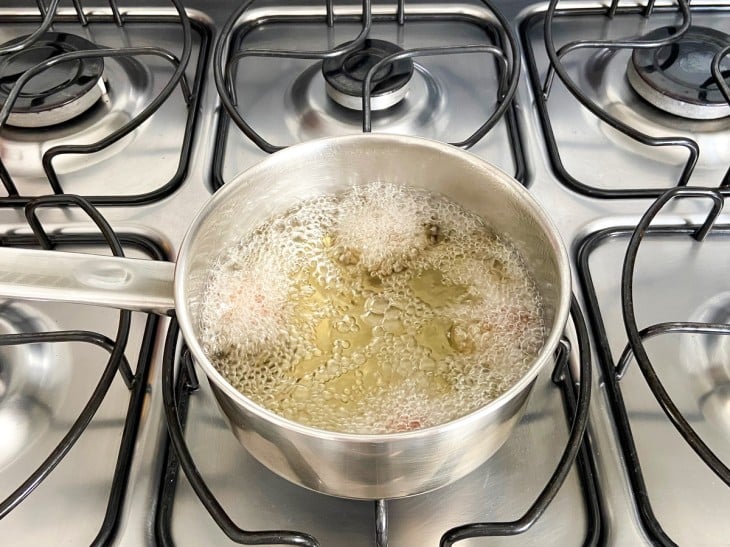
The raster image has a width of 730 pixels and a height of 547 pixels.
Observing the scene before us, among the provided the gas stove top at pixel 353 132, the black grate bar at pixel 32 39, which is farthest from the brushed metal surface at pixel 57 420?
the black grate bar at pixel 32 39

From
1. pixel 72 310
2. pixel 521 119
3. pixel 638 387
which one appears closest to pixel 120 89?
pixel 72 310

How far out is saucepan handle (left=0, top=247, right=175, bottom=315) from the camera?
1.26ft

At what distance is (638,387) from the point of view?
0.48 m

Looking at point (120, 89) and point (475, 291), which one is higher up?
point (120, 89)

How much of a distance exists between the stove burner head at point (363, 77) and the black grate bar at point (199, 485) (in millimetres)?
275

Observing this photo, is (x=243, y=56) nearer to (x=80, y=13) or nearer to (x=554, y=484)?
(x=80, y=13)

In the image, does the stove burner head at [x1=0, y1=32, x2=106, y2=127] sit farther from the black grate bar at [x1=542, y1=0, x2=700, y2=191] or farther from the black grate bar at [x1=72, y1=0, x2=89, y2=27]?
the black grate bar at [x1=542, y1=0, x2=700, y2=191]

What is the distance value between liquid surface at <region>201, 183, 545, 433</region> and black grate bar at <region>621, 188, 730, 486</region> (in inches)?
2.4

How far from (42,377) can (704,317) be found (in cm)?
48

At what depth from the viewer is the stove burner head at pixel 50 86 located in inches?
23.8

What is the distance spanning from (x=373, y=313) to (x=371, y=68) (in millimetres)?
229

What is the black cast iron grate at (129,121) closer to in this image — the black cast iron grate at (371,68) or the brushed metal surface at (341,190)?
the black cast iron grate at (371,68)

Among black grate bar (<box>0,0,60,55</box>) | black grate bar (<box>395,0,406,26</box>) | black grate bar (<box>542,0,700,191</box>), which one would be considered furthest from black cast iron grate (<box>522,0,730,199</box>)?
black grate bar (<box>0,0,60,55</box>)

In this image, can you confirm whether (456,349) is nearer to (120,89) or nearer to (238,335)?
(238,335)
